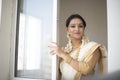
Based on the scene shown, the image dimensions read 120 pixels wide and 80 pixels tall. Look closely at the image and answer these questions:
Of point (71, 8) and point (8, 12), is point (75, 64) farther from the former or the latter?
point (8, 12)

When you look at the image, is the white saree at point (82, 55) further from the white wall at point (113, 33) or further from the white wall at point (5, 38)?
the white wall at point (5, 38)

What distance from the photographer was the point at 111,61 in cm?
141

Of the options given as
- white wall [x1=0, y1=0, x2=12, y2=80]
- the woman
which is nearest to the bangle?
the woman

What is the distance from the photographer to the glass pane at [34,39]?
1.87m

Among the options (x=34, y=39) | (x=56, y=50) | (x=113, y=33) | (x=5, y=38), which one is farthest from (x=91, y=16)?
(x=5, y=38)

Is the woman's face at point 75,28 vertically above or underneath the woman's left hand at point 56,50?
above

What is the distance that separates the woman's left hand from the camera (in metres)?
1.68

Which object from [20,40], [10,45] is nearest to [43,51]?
[20,40]

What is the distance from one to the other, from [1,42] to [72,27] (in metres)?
1.00

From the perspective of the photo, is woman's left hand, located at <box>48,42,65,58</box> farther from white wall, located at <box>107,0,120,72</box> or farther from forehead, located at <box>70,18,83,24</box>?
white wall, located at <box>107,0,120,72</box>

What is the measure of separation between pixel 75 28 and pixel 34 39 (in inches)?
23.4

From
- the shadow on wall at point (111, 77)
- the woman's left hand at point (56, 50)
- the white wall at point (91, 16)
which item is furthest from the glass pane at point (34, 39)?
the shadow on wall at point (111, 77)

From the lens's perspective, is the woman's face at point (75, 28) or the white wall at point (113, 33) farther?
the woman's face at point (75, 28)

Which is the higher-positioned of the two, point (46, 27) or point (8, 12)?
point (8, 12)
